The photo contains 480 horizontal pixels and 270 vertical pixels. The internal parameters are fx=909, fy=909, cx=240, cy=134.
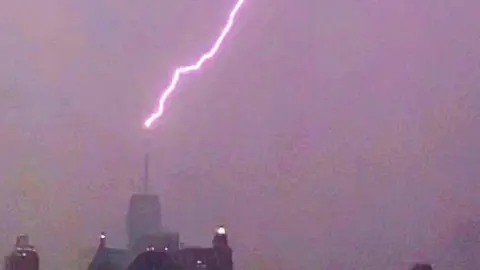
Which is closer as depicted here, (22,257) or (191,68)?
(22,257)

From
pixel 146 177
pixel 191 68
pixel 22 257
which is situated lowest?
pixel 22 257

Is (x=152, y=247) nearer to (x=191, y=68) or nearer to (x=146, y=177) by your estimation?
(x=146, y=177)

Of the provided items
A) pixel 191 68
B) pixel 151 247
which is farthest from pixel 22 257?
pixel 191 68

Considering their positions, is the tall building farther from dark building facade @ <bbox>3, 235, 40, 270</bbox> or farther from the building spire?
dark building facade @ <bbox>3, 235, 40, 270</bbox>

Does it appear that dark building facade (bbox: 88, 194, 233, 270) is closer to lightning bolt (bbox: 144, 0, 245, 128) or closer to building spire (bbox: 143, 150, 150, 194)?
building spire (bbox: 143, 150, 150, 194)

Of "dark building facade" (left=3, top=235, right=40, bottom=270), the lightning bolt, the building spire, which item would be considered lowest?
"dark building facade" (left=3, top=235, right=40, bottom=270)

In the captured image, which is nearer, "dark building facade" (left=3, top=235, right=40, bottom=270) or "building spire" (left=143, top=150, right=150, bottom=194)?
"dark building facade" (left=3, top=235, right=40, bottom=270)

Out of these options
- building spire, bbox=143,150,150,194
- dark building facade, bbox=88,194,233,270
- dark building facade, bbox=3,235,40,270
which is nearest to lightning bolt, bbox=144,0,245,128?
building spire, bbox=143,150,150,194

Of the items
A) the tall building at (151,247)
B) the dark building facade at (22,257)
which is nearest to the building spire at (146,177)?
the tall building at (151,247)

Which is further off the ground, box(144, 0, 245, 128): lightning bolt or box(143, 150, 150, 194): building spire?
box(144, 0, 245, 128): lightning bolt
